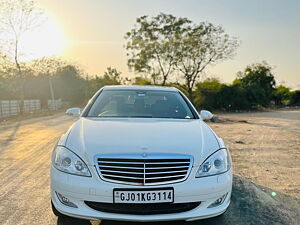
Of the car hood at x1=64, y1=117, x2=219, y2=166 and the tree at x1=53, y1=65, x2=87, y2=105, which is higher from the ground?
the tree at x1=53, y1=65, x2=87, y2=105

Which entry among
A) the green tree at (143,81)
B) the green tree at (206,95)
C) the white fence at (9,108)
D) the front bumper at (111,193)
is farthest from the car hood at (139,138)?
the green tree at (143,81)

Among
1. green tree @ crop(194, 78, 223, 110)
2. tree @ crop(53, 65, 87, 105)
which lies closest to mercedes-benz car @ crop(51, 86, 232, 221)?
green tree @ crop(194, 78, 223, 110)

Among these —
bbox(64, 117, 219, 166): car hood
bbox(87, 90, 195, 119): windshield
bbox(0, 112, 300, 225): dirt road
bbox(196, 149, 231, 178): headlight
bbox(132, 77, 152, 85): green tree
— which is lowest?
bbox(0, 112, 300, 225): dirt road

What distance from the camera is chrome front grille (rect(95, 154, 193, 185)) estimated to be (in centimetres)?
257

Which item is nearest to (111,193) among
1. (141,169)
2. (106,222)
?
(141,169)

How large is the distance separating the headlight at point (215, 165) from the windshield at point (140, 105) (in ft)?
3.59

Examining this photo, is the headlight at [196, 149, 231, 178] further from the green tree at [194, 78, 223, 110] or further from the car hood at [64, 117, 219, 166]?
the green tree at [194, 78, 223, 110]

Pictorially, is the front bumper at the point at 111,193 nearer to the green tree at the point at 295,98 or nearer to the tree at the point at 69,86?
the tree at the point at 69,86

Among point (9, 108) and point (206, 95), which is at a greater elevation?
point (206, 95)

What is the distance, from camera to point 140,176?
2568 millimetres

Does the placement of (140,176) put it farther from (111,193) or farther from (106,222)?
(106,222)

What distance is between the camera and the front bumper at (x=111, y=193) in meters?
2.54

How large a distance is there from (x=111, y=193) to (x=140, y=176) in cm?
27

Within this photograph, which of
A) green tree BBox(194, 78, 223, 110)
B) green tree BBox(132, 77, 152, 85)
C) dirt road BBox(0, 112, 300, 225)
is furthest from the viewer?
green tree BBox(132, 77, 152, 85)
